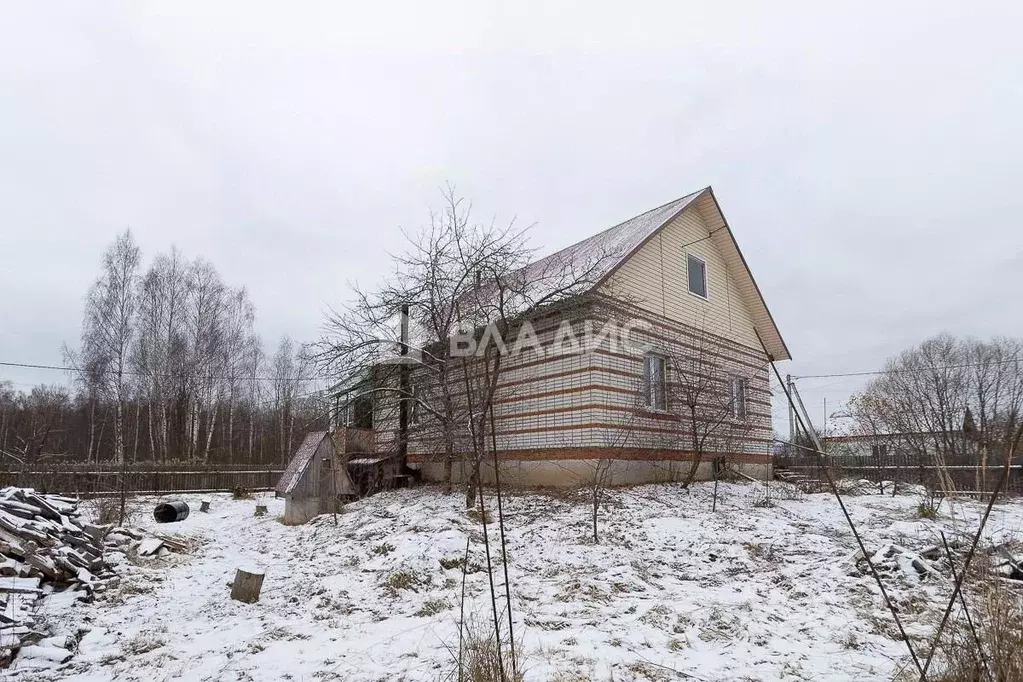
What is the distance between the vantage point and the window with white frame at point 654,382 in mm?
13641

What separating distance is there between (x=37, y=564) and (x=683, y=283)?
44.6 ft

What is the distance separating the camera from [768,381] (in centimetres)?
1745

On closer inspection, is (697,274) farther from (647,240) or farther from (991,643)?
(991,643)

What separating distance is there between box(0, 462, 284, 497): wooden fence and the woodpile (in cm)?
387

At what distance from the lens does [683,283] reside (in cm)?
1526

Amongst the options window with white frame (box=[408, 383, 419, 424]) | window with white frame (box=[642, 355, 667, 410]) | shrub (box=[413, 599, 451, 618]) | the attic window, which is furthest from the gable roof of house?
shrub (box=[413, 599, 451, 618])

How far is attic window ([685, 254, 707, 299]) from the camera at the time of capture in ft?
51.5

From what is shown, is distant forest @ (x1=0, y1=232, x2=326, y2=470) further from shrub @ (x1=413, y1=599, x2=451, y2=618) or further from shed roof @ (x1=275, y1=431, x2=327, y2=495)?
shrub @ (x1=413, y1=599, x2=451, y2=618)

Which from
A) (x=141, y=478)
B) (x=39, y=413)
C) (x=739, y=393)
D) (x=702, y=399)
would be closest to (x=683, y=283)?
(x=739, y=393)

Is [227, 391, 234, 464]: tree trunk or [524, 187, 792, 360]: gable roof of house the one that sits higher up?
[524, 187, 792, 360]: gable roof of house

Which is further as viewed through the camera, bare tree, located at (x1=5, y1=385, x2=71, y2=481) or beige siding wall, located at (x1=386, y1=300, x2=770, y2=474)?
bare tree, located at (x1=5, y1=385, x2=71, y2=481)

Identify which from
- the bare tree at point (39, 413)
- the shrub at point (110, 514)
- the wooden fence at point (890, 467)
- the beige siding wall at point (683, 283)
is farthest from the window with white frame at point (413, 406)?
the wooden fence at point (890, 467)

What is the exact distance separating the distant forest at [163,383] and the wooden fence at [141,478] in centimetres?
270

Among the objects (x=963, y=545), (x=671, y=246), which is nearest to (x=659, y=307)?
(x=671, y=246)
